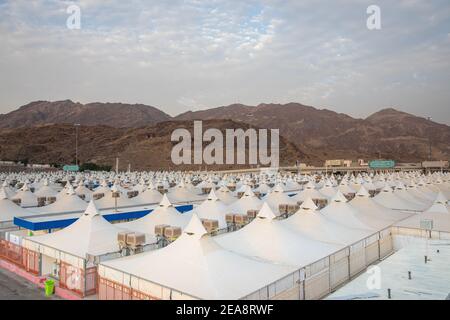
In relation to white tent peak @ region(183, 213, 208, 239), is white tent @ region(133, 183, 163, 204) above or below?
below

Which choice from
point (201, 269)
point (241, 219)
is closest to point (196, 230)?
point (201, 269)

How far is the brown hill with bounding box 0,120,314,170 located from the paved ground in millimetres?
96053

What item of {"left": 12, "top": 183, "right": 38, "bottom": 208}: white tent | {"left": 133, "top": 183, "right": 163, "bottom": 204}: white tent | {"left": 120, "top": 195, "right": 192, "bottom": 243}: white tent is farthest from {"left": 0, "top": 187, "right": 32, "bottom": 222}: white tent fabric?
{"left": 133, "top": 183, "right": 163, "bottom": 204}: white tent

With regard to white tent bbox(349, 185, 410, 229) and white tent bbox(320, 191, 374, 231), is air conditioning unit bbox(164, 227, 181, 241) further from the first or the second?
white tent bbox(349, 185, 410, 229)

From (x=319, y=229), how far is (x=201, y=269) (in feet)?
29.3

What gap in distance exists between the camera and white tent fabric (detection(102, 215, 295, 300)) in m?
11.2

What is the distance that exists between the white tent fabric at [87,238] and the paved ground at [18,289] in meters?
1.80

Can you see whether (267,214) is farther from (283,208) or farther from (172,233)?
(283,208)

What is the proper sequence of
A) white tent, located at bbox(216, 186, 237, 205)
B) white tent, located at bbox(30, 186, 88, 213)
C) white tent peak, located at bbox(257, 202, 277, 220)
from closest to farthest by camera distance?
white tent peak, located at bbox(257, 202, 277, 220) → white tent, located at bbox(30, 186, 88, 213) → white tent, located at bbox(216, 186, 237, 205)

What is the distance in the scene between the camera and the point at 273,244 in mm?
16156

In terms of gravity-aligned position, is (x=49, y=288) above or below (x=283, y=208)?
below

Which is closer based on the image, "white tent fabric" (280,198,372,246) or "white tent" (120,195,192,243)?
"white tent fabric" (280,198,372,246)
